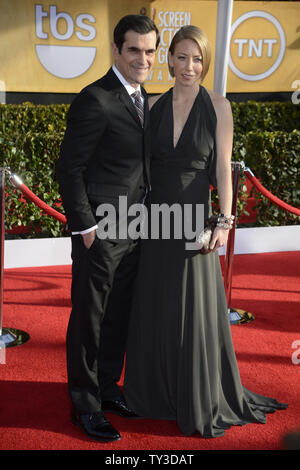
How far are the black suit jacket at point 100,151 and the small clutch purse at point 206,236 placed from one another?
1.35 ft

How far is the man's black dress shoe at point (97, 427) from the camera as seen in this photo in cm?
304

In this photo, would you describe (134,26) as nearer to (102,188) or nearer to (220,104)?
(220,104)

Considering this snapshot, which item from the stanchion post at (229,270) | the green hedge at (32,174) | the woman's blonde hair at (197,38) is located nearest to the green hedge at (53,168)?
the green hedge at (32,174)

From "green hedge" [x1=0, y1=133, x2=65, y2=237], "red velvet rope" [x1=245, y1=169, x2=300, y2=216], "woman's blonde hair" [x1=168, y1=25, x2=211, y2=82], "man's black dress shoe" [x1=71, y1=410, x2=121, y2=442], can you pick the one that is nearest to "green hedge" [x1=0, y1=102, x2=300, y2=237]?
"green hedge" [x1=0, y1=133, x2=65, y2=237]

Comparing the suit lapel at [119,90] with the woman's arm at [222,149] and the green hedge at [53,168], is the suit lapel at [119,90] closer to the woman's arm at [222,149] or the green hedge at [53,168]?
the woman's arm at [222,149]

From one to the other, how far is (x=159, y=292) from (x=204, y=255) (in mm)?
310


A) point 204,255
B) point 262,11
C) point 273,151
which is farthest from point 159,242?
point 262,11

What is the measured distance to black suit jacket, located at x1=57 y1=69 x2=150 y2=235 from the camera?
2.76 m

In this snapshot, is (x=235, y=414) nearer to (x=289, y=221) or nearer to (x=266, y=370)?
(x=266, y=370)

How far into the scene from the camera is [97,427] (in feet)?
10.0

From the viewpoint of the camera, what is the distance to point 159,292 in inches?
125

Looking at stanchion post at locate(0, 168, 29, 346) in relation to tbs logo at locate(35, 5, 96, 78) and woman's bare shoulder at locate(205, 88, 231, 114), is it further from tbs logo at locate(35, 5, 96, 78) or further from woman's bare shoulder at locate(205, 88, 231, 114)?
tbs logo at locate(35, 5, 96, 78)

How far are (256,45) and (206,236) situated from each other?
35.7 feet

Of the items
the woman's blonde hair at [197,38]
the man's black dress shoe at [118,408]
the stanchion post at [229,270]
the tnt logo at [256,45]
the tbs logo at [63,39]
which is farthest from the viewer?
the tnt logo at [256,45]
